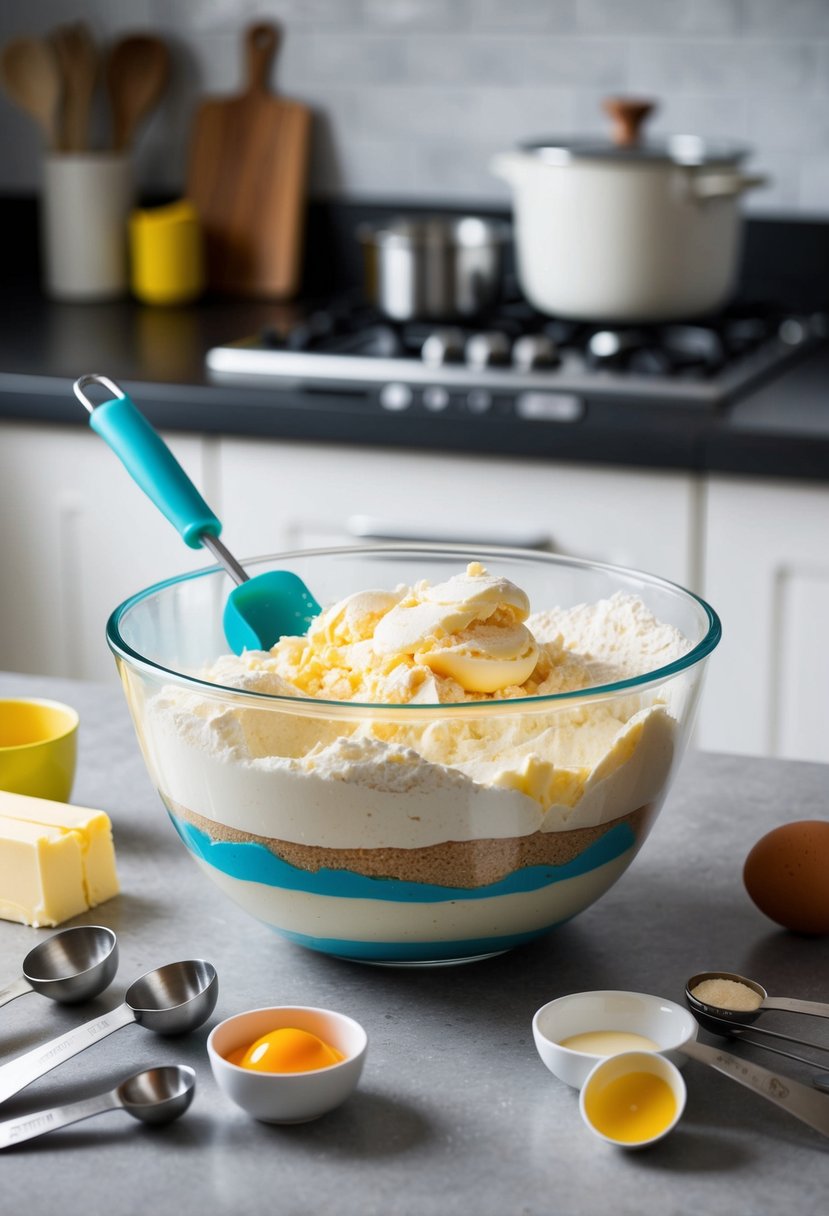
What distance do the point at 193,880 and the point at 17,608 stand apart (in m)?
1.38

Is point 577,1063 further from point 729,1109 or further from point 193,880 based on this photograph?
point 193,880

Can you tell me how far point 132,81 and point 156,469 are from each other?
2.07 metres

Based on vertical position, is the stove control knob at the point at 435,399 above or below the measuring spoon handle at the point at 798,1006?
above

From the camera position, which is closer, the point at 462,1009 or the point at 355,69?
the point at 462,1009

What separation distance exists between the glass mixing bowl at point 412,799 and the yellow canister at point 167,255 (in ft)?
6.36

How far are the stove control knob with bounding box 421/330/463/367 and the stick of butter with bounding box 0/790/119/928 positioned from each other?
4.20 ft

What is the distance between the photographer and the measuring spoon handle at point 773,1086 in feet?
2.50

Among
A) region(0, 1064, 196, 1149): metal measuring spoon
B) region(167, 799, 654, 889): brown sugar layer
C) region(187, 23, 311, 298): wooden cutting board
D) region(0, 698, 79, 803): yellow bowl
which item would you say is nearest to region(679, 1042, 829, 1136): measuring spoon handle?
region(167, 799, 654, 889): brown sugar layer

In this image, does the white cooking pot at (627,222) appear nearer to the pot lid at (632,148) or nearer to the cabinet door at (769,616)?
the pot lid at (632,148)

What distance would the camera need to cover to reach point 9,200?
3041 millimetres

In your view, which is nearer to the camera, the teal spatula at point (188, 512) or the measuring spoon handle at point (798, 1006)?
the measuring spoon handle at point (798, 1006)

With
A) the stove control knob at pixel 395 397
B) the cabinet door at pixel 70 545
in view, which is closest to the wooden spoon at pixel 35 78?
the cabinet door at pixel 70 545

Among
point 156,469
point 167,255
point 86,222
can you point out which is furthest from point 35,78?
point 156,469

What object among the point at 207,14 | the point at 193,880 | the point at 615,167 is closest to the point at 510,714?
the point at 193,880
